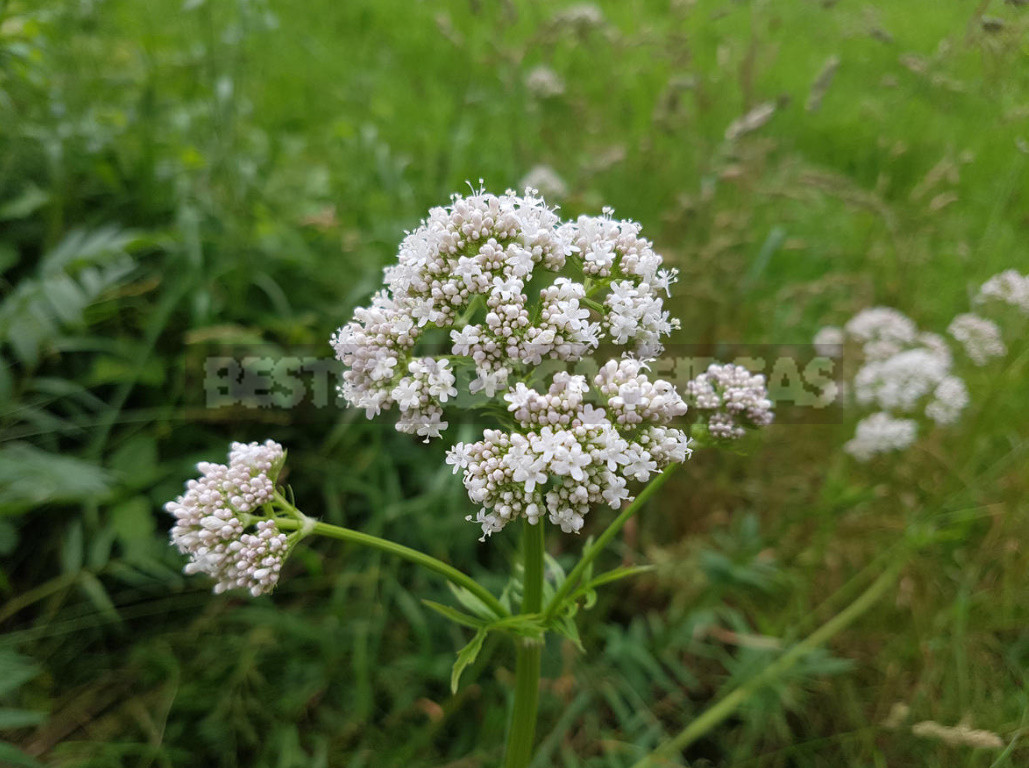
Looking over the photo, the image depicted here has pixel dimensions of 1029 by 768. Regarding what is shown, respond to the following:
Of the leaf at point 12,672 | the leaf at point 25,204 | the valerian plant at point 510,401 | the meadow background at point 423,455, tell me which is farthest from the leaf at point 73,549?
the valerian plant at point 510,401

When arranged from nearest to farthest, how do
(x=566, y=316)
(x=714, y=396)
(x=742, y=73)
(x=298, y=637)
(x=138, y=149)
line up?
(x=566, y=316), (x=714, y=396), (x=298, y=637), (x=742, y=73), (x=138, y=149)

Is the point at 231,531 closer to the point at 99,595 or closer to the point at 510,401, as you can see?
the point at 510,401

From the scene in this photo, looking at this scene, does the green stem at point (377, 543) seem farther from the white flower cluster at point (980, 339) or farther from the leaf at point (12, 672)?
the white flower cluster at point (980, 339)

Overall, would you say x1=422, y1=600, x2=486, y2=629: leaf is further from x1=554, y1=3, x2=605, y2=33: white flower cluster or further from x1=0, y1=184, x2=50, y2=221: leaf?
x1=554, y1=3, x2=605, y2=33: white flower cluster

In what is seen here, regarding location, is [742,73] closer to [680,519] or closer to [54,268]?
[680,519]

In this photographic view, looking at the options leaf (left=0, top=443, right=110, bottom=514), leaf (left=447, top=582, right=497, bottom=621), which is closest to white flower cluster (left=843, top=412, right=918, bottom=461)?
leaf (left=447, top=582, right=497, bottom=621)

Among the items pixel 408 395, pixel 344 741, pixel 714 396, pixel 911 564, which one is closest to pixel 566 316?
pixel 408 395

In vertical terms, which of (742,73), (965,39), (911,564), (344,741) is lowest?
(344,741)
